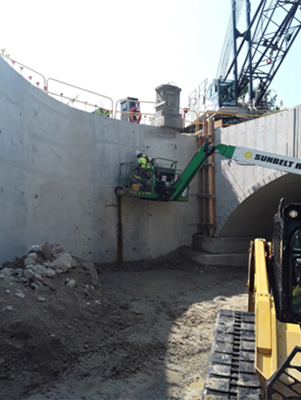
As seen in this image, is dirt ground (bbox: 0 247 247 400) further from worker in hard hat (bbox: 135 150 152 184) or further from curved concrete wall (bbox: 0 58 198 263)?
worker in hard hat (bbox: 135 150 152 184)

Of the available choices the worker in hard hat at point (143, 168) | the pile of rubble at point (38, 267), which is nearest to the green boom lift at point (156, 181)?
the worker in hard hat at point (143, 168)

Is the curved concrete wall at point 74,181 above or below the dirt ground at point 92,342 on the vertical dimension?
above

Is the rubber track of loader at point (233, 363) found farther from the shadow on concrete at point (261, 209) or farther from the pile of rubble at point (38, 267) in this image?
the shadow on concrete at point (261, 209)

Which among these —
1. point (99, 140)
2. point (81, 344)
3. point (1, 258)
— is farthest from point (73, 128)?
point (81, 344)

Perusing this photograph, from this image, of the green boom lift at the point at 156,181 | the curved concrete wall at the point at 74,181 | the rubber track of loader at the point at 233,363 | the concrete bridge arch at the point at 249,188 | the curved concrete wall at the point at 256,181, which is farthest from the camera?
the green boom lift at the point at 156,181

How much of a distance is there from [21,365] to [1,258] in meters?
2.83

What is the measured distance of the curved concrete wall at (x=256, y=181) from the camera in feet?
33.3

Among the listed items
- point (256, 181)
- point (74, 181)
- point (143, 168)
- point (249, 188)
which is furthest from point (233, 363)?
point (249, 188)

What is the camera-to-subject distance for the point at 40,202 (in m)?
8.80

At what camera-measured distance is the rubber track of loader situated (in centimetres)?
299

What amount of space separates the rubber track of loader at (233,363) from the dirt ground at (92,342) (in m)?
1.14

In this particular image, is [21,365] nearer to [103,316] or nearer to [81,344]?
[81,344]

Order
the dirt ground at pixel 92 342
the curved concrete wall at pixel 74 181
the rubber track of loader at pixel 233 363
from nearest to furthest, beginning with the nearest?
the rubber track of loader at pixel 233 363 → the dirt ground at pixel 92 342 → the curved concrete wall at pixel 74 181

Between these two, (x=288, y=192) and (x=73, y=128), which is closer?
(x=73, y=128)
